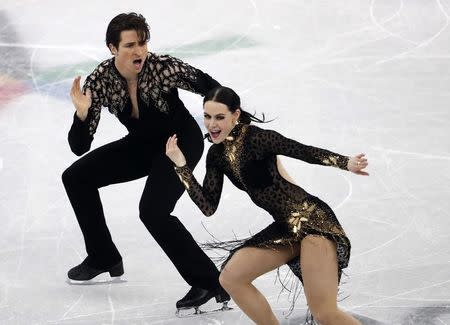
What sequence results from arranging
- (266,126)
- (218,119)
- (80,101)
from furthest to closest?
(266,126), (80,101), (218,119)

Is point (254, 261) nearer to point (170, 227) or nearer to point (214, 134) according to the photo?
point (214, 134)

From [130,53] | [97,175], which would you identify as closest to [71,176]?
[97,175]

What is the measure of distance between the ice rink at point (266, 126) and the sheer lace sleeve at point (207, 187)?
0.80m

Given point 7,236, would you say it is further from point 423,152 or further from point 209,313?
point 423,152

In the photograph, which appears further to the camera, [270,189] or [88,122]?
[88,122]

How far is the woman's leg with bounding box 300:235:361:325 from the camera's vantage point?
462 cm

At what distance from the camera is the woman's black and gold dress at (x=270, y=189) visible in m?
4.73

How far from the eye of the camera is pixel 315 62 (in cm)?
870

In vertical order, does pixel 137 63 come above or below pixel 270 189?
above

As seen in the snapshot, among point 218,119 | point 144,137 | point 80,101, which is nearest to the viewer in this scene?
point 218,119

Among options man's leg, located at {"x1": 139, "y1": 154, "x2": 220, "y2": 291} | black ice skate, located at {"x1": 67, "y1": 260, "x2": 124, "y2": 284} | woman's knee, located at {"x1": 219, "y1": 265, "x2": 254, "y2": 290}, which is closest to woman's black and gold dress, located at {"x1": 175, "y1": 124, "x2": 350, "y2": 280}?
woman's knee, located at {"x1": 219, "y1": 265, "x2": 254, "y2": 290}

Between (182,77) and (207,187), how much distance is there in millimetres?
842

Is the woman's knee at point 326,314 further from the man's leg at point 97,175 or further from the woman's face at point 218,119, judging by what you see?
the man's leg at point 97,175

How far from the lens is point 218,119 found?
4.77 m
